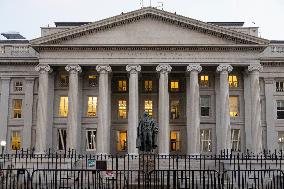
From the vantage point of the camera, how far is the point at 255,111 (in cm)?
5478

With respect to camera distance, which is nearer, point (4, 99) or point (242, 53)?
point (242, 53)

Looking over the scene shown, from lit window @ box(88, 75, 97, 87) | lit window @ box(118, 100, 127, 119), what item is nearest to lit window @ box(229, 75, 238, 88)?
lit window @ box(118, 100, 127, 119)

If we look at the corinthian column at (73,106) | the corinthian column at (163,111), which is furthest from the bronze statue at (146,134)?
the corinthian column at (73,106)

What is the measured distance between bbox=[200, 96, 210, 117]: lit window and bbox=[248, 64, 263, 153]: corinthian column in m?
5.76

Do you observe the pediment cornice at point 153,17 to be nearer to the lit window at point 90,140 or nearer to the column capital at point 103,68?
the column capital at point 103,68

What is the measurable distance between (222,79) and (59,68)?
62.1ft

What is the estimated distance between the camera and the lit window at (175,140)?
196 feet

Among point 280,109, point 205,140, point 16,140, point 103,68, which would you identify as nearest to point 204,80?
point 205,140

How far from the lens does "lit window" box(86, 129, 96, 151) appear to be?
57891 millimetres

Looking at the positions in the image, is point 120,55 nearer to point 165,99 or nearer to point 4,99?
point 165,99

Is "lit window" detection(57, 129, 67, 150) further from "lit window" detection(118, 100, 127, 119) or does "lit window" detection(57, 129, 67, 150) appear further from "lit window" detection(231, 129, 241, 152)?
"lit window" detection(231, 129, 241, 152)

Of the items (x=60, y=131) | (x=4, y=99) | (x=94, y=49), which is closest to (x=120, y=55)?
(x=94, y=49)

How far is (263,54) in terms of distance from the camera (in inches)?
2393

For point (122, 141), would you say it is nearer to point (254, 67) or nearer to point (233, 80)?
point (233, 80)
